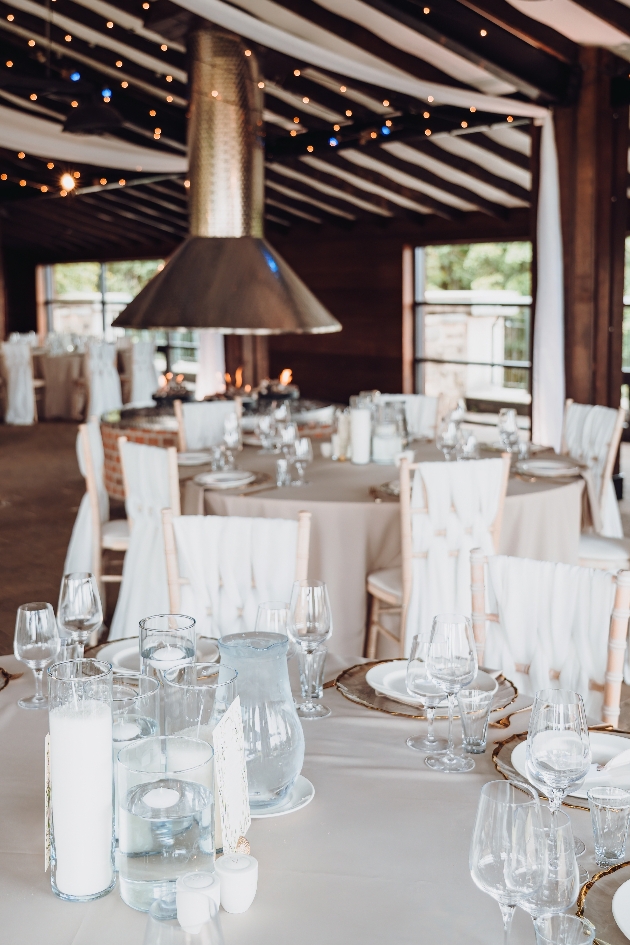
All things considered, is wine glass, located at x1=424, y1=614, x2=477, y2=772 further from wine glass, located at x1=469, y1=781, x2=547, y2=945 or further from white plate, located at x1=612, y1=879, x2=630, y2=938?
wine glass, located at x1=469, y1=781, x2=547, y2=945

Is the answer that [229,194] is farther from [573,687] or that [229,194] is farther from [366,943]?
[366,943]

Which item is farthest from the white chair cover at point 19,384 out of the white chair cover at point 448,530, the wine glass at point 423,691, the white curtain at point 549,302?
the wine glass at point 423,691

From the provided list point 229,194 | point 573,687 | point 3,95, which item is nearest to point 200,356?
point 3,95

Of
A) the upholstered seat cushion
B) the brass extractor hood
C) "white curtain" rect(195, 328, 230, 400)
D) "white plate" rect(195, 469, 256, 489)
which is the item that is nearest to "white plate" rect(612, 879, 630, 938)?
"white plate" rect(195, 469, 256, 489)

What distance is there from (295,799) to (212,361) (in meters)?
11.2

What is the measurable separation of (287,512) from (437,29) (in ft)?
11.0

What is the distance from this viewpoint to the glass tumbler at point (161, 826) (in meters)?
1.11

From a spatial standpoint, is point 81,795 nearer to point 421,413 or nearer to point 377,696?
point 377,696

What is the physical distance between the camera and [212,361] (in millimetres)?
12406

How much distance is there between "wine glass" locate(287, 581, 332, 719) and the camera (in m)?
1.75

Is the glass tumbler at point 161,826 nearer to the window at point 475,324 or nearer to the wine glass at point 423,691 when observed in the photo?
the wine glass at point 423,691

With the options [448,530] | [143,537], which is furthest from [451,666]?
[143,537]

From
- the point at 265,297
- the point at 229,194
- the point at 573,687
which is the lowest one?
the point at 573,687

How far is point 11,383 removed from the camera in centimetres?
1166
